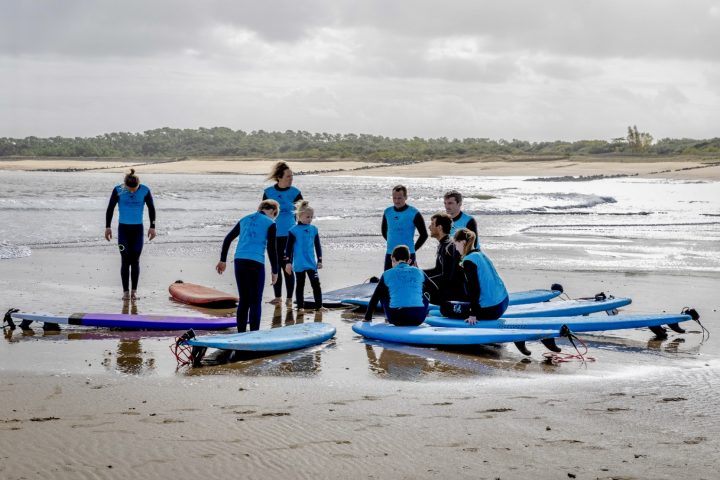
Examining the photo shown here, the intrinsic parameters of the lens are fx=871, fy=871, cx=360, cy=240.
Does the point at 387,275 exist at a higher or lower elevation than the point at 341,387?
higher

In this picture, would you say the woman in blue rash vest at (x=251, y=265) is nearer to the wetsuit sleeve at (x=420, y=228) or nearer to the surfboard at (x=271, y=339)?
the surfboard at (x=271, y=339)

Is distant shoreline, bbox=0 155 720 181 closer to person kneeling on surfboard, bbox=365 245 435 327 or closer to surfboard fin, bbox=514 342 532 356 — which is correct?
person kneeling on surfboard, bbox=365 245 435 327

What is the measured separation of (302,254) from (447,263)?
6.18 feet

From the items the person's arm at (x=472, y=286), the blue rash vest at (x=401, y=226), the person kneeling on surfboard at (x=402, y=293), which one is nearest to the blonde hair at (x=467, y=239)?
the person's arm at (x=472, y=286)

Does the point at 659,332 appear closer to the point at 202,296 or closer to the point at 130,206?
the point at 202,296

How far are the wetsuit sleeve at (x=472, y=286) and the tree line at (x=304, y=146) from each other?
75788mm

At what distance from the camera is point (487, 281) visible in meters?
8.07

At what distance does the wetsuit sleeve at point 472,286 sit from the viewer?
313 inches

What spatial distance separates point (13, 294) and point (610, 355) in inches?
274

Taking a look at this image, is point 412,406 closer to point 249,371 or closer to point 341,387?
point 341,387

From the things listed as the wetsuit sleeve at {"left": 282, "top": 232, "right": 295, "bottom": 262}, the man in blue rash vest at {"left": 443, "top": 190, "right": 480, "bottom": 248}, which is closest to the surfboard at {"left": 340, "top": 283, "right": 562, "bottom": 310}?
the wetsuit sleeve at {"left": 282, "top": 232, "right": 295, "bottom": 262}

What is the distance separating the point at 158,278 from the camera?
12.4 m

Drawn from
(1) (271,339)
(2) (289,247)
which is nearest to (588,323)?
(1) (271,339)

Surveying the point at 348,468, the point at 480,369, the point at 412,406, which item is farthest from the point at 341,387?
the point at 348,468
